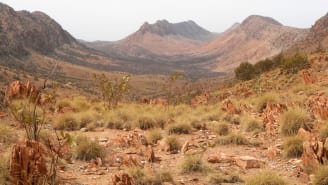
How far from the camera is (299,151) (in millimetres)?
9969

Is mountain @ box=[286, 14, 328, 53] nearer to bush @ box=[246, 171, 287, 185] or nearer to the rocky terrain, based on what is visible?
the rocky terrain

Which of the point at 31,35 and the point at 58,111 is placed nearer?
the point at 58,111

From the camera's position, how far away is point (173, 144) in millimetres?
10953

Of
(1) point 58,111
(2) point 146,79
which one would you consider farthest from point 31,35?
(1) point 58,111

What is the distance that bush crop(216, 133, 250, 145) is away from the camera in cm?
1150

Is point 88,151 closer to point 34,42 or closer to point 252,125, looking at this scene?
point 252,125

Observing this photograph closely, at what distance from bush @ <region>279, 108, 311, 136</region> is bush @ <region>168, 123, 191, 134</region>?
2.61 meters

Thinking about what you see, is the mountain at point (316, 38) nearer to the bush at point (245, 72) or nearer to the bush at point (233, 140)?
the bush at point (245, 72)

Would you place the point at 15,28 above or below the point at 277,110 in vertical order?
above

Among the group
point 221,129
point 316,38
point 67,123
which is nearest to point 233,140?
point 221,129

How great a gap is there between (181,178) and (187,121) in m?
Answer: 4.98

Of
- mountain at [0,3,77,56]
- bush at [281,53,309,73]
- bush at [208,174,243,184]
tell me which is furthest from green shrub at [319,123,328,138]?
mountain at [0,3,77,56]

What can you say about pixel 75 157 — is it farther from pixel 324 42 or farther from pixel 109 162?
pixel 324 42

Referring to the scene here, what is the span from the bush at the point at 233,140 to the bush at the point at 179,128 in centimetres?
166
